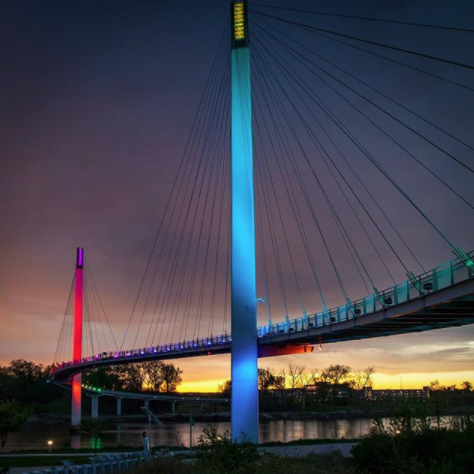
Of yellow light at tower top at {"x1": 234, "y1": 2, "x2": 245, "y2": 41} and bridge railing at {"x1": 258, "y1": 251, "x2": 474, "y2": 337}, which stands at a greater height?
yellow light at tower top at {"x1": 234, "y1": 2, "x2": 245, "y2": 41}

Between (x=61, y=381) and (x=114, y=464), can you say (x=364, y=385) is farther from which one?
(x=114, y=464)

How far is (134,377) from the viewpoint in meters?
138

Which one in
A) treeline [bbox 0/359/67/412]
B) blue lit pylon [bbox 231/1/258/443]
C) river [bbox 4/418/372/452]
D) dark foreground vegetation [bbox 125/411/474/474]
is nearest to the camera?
dark foreground vegetation [bbox 125/411/474/474]

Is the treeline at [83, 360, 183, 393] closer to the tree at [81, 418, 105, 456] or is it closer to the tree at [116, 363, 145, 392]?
the tree at [116, 363, 145, 392]

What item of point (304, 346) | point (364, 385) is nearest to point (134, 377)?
point (364, 385)

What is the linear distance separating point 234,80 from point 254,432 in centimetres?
2253

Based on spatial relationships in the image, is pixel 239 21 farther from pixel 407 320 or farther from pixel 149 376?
pixel 149 376

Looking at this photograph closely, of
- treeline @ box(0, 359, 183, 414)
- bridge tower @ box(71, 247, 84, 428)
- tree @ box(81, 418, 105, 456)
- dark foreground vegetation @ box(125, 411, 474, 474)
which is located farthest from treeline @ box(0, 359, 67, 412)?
dark foreground vegetation @ box(125, 411, 474, 474)

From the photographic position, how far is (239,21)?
42.6 metres

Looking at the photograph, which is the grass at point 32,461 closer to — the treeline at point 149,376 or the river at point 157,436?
the river at point 157,436

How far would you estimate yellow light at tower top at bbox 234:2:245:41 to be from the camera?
42331 millimetres

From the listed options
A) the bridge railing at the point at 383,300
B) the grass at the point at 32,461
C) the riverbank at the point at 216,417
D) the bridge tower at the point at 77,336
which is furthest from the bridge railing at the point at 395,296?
the riverbank at the point at 216,417

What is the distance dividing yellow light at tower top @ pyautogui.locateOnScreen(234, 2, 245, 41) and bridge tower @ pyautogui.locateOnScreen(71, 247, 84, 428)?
56.7 meters

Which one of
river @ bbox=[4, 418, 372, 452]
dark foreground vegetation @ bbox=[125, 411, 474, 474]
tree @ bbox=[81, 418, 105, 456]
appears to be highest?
dark foreground vegetation @ bbox=[125, 411, 474, 474]
